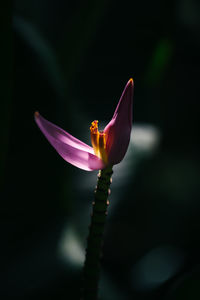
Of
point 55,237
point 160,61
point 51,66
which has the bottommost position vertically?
point 55,237

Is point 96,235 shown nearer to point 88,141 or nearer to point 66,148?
point 66,148

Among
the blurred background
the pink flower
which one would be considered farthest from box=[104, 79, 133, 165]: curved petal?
the blurred background

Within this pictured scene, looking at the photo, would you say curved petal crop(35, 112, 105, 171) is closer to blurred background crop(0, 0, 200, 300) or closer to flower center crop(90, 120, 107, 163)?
flower center crop(90, 120, 107, 163)

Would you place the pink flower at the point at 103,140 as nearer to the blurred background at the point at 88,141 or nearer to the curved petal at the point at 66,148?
the curved petal at the point at 66,148

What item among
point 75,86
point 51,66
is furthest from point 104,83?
point 51,66

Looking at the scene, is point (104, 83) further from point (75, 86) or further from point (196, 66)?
point (196, 66)
